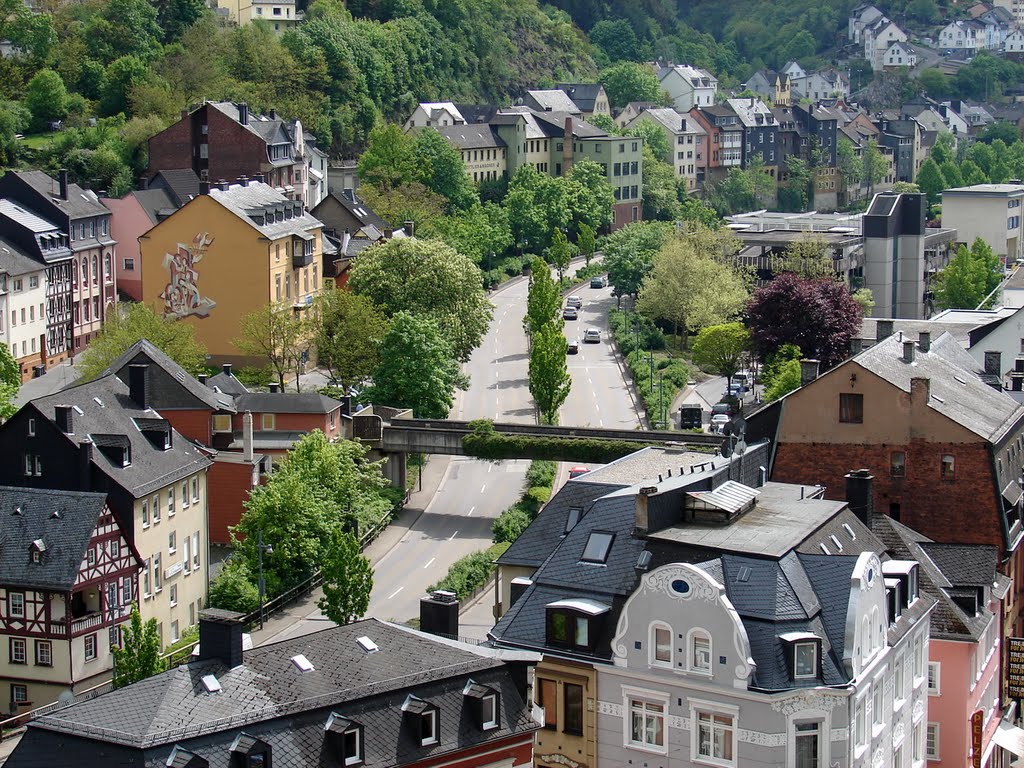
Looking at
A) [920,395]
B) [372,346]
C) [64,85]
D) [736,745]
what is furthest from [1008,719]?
[64,85]

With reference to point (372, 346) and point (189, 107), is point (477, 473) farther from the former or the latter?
point (189, 107)

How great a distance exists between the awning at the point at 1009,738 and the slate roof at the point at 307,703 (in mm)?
19522

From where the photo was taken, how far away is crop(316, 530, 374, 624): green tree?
2411 inches

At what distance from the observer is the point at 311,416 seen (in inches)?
3209

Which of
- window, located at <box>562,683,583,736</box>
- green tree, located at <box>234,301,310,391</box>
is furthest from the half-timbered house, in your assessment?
green tree, located at <box>234,301,310,391</box>

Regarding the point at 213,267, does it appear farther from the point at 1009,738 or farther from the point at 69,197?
the point at 1009,738

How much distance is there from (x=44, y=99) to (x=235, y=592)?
7398 centimetres

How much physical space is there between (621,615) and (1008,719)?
→ 21126mm

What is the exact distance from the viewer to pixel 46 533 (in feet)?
198

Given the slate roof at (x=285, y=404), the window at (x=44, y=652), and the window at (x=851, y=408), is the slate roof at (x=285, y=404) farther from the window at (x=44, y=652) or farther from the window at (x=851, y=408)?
the window at (x=851, y=408)

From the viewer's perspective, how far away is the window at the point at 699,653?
126ft

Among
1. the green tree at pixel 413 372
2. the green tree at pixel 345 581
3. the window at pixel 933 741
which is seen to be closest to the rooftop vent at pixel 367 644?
the window at pixel 933 741

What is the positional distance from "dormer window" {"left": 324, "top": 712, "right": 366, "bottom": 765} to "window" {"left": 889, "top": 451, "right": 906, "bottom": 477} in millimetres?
25332

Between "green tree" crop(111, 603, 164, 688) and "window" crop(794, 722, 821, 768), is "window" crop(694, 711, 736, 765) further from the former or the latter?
"green tree" crop(111, 603, 164, 688)
